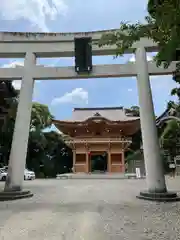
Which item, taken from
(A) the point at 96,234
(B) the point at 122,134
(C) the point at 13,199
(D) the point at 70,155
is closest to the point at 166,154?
(B) the point at 122,134

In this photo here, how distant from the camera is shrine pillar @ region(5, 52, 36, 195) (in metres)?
8.94

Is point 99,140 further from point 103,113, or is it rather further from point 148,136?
point 148,136

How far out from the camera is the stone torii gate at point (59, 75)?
336 inches

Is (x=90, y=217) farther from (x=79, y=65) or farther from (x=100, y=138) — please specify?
(x=100, y=138)

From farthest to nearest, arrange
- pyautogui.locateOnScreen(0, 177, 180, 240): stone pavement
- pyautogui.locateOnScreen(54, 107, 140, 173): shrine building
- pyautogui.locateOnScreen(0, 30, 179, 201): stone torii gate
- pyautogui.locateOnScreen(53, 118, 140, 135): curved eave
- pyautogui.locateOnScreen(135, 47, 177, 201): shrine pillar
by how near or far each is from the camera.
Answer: pyautogui.locateOnScreen(53, 118, 140, 135): curved eave, pyautogui.locateOnScreen(54, 107, 140, 173): shrine building, pyautogui.locateOnScreen(0, 30, 179, 201): stone torii gate, pyautogui.locateOnScreen(135, 47, 177, 201): shrine pillar, pyautogui.locateOnScreen(0, 177, 180, 240): stone pavement

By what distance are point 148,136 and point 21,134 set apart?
4.12 meters

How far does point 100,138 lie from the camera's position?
1014 inches

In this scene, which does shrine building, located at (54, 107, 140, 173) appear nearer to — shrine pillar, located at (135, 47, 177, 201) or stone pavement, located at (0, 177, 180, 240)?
shrine pillar, located at (135, 47, 177, 201)

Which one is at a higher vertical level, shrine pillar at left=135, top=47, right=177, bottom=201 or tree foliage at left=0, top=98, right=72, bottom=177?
tree foliage at left=0, top=98, right=72, bottom=177

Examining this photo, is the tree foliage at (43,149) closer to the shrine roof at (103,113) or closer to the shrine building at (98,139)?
the shrine roof at (103,113)

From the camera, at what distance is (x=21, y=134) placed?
30.1 ft

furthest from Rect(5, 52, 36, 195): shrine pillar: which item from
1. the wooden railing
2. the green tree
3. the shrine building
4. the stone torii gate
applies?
the wooden railing

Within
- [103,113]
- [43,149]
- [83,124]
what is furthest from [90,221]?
[43,149]

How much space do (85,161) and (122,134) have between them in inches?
172
